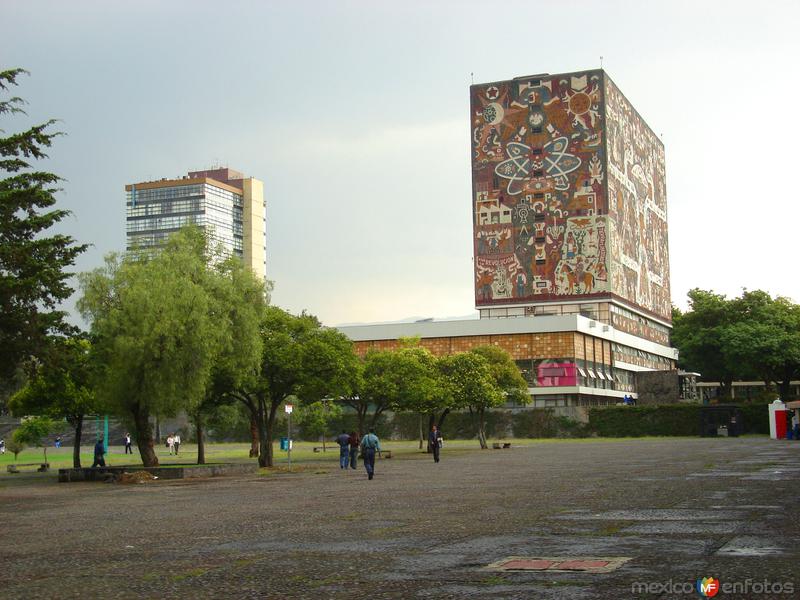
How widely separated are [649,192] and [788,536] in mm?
127431

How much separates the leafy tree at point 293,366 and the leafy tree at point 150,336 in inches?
180

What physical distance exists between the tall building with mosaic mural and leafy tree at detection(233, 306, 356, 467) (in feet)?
203

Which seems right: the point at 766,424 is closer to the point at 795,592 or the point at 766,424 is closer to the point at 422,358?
the point at 422,358

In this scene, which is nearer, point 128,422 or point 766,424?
point 128,422

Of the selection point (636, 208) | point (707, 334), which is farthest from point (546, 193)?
point (707, 334)

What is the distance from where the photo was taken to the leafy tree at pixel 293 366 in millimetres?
42812

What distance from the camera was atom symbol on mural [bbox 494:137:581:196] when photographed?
114312mm

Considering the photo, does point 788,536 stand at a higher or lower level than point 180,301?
lower

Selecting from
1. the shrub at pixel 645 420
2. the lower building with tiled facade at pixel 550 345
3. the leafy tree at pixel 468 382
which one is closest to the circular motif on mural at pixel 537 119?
the lower building with tiled facade at pixel 550 345

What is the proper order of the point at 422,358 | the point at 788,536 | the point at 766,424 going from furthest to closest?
the point at 766,424 < the point at 422,358 < the point at 788,536

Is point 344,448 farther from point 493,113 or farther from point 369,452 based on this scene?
point 493,113

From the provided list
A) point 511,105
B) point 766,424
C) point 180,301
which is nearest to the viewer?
point 180,301

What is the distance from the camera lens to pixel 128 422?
141ft

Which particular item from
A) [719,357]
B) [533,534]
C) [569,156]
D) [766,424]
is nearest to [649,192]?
[569,156]
